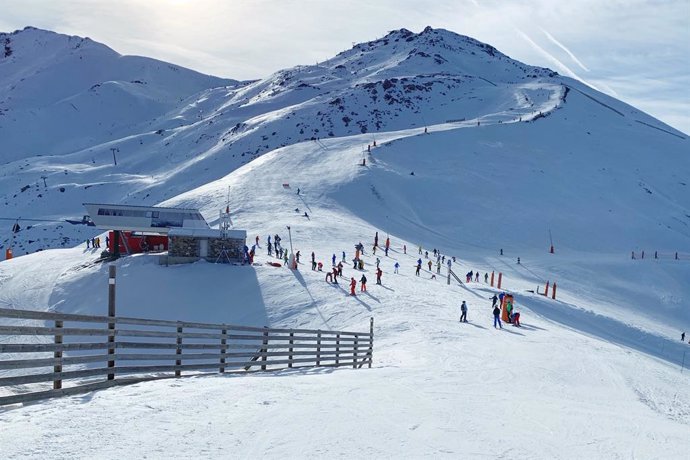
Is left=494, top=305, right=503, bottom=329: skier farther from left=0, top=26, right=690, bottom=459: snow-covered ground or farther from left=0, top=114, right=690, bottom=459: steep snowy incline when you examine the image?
left=0, top=26, right=690, bottom=459: snow-covered ground

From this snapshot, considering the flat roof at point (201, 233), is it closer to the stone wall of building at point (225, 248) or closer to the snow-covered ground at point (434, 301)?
the stone wall of building at point (225, 248)

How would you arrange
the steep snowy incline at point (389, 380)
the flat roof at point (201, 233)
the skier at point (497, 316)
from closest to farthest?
the steep snowy incline at point (389, 380)
the skier at point (497, 316)
the flat roof at point (201, 233)

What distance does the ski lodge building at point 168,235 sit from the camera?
1495 inches

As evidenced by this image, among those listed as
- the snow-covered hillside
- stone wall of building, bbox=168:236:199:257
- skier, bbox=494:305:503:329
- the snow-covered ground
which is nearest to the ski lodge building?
stone wall of building, bbox=168:236:199:257

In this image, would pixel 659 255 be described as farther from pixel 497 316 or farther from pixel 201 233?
pixel 201 233

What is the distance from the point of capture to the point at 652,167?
94375 mm

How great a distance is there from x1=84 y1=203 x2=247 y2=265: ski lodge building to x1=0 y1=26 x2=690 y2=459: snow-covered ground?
4.69 feet

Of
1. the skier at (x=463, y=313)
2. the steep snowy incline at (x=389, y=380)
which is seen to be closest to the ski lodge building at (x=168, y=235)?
the steep snowy incline at (x=389, y=380)

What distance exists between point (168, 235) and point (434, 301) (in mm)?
16379

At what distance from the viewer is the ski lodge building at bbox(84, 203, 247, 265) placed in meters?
38.0

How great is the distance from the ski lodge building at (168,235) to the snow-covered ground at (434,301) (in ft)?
4.69

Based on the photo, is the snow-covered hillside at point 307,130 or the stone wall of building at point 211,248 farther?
the snow-covered hillside at point 307,130

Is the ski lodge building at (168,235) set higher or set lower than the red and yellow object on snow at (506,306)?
higher

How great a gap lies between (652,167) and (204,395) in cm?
9816
